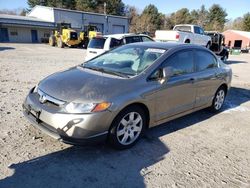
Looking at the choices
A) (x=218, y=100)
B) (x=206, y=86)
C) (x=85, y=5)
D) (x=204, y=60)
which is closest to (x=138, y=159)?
(x=206, y=86)

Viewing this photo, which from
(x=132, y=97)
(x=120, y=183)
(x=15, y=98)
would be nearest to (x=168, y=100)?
(x=132, y=97)

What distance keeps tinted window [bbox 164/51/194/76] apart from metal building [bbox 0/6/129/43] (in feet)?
118

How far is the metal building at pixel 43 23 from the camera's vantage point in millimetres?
35656

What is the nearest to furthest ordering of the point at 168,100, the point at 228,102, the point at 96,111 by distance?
the point at 96,111 < the point at 168,100 < the point at 228,102

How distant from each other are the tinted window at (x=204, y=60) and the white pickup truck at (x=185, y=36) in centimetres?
1036

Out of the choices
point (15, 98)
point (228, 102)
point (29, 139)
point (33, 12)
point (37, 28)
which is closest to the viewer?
point (29, 139)

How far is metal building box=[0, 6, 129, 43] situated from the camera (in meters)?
35.7

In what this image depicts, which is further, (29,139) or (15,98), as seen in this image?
(15,98)

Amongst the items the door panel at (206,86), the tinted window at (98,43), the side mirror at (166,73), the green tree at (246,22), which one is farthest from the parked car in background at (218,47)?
the green tree at (246,22)

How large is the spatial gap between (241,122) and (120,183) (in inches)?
135

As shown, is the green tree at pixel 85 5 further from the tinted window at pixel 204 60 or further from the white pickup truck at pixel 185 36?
the tinted window at pixel 204 60

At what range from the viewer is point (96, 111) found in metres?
3.15

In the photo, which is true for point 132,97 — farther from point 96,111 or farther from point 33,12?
point 33,12

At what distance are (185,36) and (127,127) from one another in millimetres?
13639
